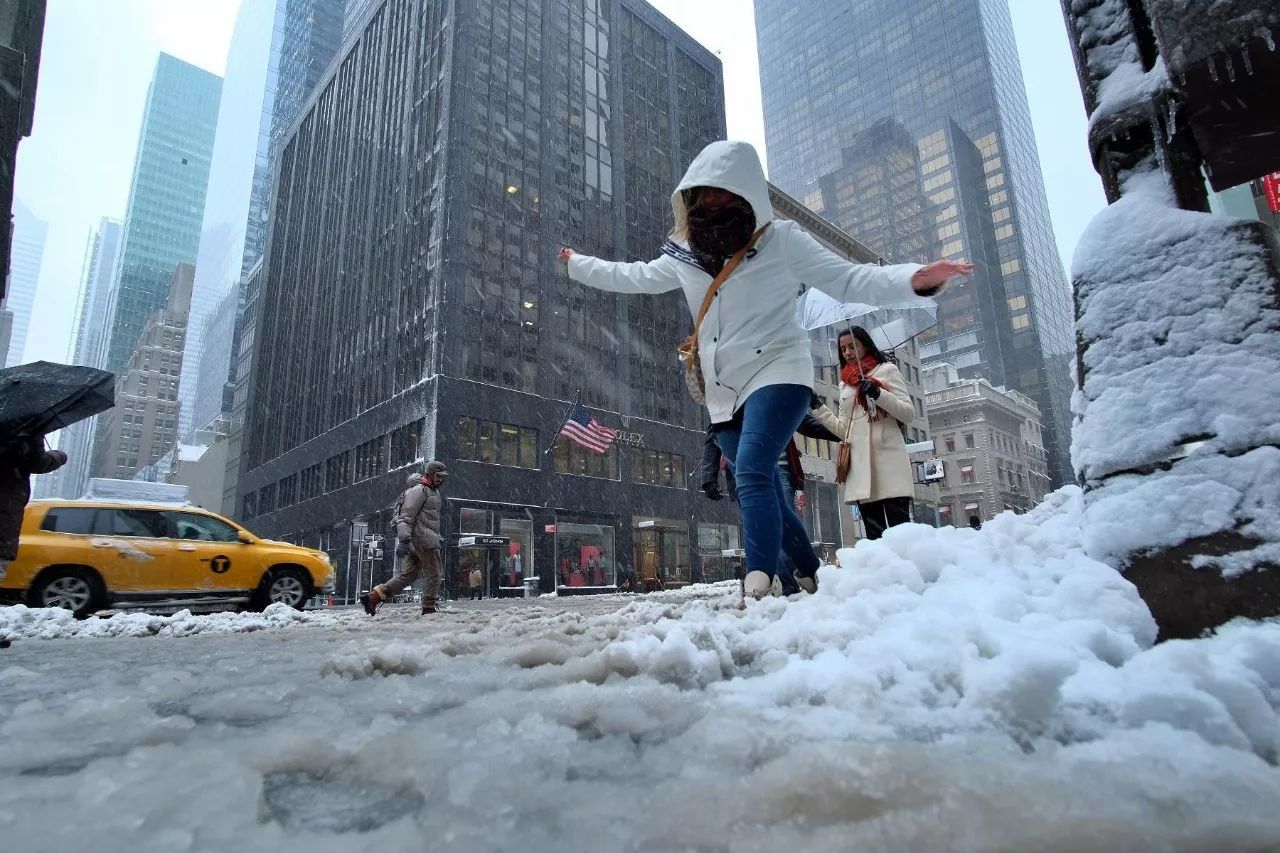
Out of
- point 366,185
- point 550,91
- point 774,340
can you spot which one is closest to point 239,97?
point 366,185

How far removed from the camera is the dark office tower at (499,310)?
106 ft

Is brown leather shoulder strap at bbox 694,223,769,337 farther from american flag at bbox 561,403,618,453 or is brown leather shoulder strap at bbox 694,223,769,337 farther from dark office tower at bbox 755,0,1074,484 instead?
dark office tower at bbox 755,0,1074,484

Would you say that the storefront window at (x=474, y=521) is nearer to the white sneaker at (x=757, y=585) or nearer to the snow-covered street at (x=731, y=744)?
the white sneaker at (x=757, y=585)

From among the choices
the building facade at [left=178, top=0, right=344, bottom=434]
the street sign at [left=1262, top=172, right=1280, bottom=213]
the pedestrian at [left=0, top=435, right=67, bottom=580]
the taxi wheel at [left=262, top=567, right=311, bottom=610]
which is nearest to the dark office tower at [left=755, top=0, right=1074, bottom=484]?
the street sign at [left=1262, top=172, right=1280, bottom=213]

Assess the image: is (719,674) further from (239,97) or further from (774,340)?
(239,97)

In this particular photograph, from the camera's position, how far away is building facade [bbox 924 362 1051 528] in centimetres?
6862

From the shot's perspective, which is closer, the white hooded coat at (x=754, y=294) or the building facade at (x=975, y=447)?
the white hooded coat at (x=754, y=294)

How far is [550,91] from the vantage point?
132 feet

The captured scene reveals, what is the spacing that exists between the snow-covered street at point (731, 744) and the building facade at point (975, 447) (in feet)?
234

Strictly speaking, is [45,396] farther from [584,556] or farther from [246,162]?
[246,162]

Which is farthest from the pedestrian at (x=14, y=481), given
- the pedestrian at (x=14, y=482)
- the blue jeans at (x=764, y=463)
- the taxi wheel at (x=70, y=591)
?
the taxi wheel at (x=70, y=591)

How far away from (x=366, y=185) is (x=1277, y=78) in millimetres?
48208

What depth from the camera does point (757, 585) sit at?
3355 mm

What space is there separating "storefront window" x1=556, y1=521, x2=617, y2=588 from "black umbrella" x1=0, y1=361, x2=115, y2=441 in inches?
1163
